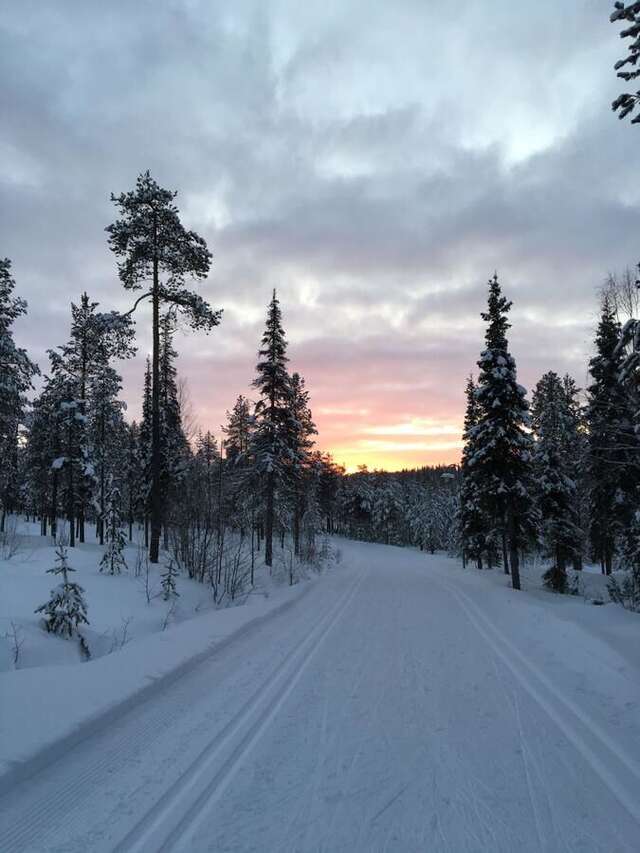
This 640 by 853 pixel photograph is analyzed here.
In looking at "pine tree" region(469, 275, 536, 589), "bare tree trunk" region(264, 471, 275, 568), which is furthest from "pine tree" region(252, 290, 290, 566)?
"pine tree" region(469, 275, 536, 589)

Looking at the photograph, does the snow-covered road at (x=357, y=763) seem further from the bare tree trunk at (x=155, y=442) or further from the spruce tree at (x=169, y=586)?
the bare tree trunk at (x=155, y=442)

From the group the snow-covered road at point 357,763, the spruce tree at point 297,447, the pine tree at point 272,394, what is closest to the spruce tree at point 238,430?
the spruce tree at point 297,447

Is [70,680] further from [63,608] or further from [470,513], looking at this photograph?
[470,513]

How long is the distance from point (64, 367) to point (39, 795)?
3124 cm

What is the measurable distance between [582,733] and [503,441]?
66.2ft

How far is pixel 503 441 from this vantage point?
2452cm

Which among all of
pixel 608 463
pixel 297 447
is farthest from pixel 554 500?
pixel 297 447

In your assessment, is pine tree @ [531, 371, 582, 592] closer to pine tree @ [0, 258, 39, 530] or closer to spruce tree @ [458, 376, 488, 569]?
spruce tree @ [458, 376, 488, 569]

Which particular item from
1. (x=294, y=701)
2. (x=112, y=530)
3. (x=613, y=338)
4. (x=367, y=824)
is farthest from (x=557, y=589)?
(x=367, y=824)

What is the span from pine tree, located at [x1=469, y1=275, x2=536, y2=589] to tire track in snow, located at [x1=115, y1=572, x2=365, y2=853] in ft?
65.5

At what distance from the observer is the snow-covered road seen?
11.6 ft

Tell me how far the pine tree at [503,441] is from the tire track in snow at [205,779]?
1995 centimetres

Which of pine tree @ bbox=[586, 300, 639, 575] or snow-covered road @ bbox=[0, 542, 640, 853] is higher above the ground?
pine tree @ bbox=[586, 300, 639, 575]

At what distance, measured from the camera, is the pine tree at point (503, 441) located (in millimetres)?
24531
